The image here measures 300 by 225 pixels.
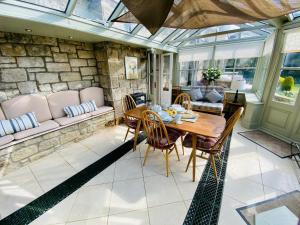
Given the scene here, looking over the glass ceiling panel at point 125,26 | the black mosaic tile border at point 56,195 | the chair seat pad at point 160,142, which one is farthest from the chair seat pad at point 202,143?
the glass ceiling panel at point 125,26

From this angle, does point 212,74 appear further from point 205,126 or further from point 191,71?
point 205,126

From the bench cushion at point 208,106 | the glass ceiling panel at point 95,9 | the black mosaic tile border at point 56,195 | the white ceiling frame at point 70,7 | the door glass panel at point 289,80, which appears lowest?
the black mosaic tile border at point 56,195

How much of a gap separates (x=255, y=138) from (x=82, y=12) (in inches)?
154

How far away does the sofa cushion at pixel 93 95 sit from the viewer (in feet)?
10.7

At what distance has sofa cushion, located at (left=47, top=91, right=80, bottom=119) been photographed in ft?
9.25

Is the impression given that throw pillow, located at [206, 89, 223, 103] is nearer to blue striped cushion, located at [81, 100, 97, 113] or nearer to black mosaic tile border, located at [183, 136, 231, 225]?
black mosaic tile border, located at [183, 136, 231, 225]

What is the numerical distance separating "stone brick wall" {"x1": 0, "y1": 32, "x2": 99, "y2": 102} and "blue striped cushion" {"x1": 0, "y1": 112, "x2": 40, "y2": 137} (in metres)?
0.46

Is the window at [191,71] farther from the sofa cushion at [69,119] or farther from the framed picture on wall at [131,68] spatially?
the sofa cushion at [69,119]

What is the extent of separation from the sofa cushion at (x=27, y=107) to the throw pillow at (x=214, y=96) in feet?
13.5

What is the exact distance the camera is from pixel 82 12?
2.21 metres

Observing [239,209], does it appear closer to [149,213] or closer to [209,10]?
[149,213]

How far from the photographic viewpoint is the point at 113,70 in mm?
3457

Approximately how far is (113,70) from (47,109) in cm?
164

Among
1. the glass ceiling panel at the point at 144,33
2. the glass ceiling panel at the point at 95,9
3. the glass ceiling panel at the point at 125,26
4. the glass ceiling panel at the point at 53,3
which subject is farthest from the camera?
the glass ceiling panel at the point at 144,33
